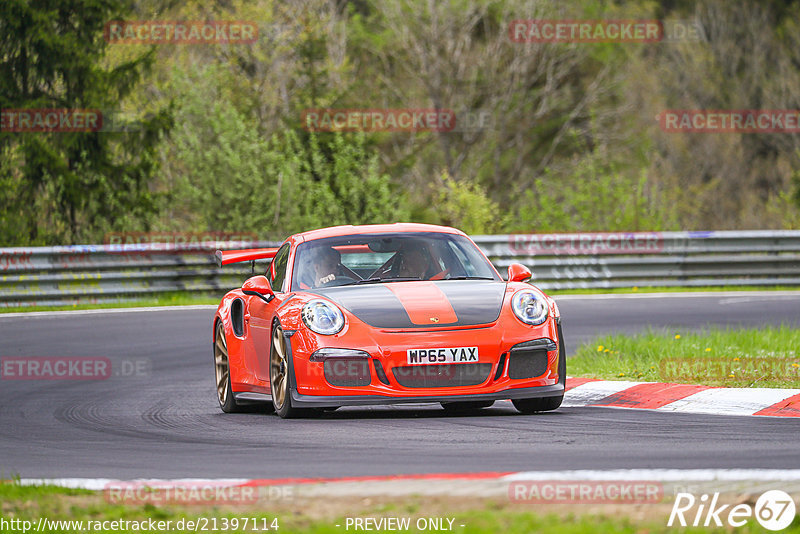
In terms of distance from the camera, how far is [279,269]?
10445 mm

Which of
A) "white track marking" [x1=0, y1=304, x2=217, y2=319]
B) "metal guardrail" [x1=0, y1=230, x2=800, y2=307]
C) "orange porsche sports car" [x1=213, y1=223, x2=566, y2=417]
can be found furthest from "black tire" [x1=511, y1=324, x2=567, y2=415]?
"metal guardrail" [x1=0, y1=230, x2=800, y2=307]

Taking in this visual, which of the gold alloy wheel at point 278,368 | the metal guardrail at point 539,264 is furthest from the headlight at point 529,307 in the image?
the metal guardrail at point 539,264

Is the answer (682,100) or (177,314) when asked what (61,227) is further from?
(682,100)

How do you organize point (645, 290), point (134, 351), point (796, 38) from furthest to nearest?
point (796, 38) < point (645, 290) < point (134, 351)

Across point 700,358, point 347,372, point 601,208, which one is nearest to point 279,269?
point 347,372

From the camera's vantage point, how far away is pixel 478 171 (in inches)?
1762

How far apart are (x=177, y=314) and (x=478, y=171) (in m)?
26.7

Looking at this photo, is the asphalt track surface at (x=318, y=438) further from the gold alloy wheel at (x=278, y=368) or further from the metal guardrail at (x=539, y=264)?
the metal guardrail at (x=539, y=264)

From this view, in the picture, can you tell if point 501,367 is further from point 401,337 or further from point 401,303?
point 401,303

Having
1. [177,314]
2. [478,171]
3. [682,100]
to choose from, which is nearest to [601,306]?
[177,314]

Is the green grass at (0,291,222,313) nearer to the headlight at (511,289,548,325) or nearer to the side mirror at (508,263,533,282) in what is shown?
the side mirror at (508,263,533,282)

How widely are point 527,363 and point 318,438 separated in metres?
1.59

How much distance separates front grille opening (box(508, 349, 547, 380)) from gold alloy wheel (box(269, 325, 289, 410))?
145 centimetres

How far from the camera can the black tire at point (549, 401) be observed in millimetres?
9094
